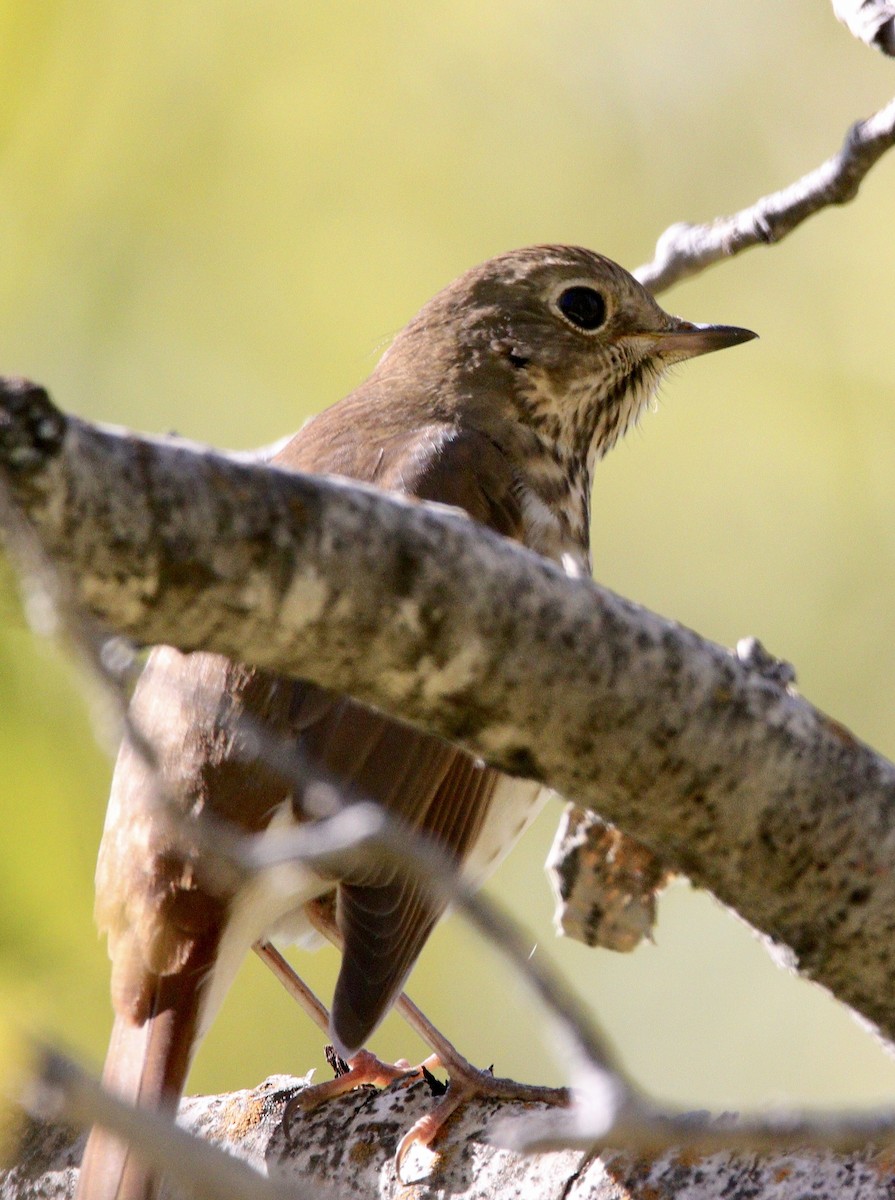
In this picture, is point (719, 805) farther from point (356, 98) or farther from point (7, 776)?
point (356, 98)

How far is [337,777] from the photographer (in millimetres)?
3754

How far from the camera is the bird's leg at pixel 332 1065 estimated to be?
384 centimetres

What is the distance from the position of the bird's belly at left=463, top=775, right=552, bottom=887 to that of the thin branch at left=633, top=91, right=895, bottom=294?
5.14 ft

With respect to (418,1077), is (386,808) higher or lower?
higher

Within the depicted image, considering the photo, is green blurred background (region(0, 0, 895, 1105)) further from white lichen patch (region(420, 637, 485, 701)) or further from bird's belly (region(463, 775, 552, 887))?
white lichen patch (region(420, 637, 485, 701))

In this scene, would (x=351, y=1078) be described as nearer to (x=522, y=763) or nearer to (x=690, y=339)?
(x=522, y=763)

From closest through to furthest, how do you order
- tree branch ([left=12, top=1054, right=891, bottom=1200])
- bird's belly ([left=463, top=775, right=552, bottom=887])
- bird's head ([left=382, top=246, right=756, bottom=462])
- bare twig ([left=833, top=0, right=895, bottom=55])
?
1. tree branch ([left=12, top=1054, right=891, bottom=1200])
2. bare twig ([left=833, top=0, right=895, bottom=55])
3. bird's belly ([left=463, top=775, right=552, bottom=887])
4. bird's head ([left=382, top=246, right=756, bottom=462])

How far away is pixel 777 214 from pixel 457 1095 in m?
2.30

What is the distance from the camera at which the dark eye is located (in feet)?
16.9

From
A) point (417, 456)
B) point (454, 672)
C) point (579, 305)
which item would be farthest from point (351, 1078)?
point (579, 305)

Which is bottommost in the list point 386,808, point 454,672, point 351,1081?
point 454,672

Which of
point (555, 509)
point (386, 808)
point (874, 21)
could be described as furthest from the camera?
point (555, 509)

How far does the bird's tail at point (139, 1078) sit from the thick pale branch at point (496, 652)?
1596 mm

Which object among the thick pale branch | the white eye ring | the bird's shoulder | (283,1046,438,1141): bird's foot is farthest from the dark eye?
the thick pale branch
